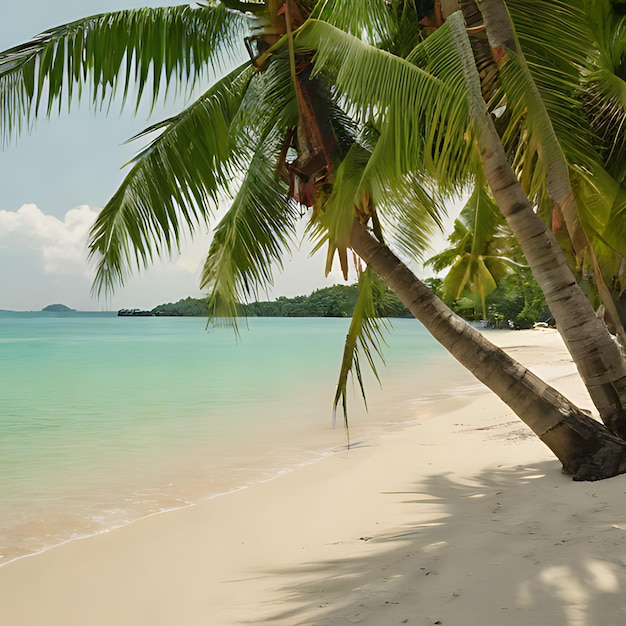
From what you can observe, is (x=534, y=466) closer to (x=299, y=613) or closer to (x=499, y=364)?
(x=499, y=364)

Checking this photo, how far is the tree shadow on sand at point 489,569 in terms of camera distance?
7.90ft

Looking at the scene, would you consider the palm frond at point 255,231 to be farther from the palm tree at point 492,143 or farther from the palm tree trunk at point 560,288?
the palm tree trunk at point 560,288

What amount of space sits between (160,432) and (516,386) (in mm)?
7578

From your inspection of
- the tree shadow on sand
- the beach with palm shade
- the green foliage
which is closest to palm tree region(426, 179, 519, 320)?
the beach with palm shade

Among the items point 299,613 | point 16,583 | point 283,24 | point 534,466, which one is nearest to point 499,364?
point 534,466

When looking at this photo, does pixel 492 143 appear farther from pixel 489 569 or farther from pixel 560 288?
pixel 489 569

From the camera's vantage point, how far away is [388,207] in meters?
4.53

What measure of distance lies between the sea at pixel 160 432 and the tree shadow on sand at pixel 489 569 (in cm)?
175

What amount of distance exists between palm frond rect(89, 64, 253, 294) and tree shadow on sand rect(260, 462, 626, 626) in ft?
9.30

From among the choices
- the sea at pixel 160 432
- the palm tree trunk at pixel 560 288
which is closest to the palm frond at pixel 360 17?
the palm tree trunk at pixel 560 288

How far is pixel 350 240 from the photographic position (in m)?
5.12

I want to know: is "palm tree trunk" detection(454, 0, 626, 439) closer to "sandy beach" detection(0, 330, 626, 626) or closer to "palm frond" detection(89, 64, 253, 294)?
"sandy beach" detection(0, 330, 626, 626)

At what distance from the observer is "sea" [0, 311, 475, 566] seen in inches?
241

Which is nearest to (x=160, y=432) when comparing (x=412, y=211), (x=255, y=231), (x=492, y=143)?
(x=255, y=231)
